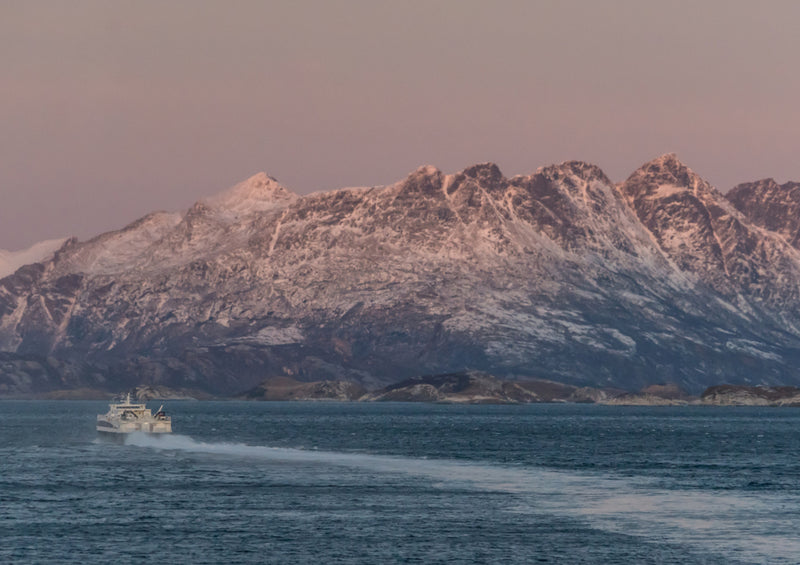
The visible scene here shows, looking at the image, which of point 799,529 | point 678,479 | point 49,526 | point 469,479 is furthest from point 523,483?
point 49,526

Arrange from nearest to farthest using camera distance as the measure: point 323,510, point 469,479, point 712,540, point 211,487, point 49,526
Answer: point 712,540
point 49,526
point 323,510
point 211,487
point 469,479

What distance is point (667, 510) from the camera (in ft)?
490

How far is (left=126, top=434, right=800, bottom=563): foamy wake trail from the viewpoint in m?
125

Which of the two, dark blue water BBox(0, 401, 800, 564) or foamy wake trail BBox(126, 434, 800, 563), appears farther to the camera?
foamy wake trail BBox(126, 434, 800, 563)

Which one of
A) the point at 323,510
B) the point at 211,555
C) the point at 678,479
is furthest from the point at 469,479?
the point at 211,555

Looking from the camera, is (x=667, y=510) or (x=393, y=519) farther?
(x=667, y=510)

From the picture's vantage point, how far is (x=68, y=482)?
181375mm

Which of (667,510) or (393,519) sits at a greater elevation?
(667,510)

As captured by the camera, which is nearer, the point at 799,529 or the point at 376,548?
the point at 376,548

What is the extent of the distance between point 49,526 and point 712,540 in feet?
215

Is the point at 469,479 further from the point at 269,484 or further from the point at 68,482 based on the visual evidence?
the point at 68,482

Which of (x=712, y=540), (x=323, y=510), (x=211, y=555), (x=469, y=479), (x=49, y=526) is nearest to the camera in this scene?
(x=211, y=555)

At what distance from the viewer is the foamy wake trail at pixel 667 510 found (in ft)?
409

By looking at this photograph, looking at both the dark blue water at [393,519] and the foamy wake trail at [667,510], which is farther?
the foamy wake trail at [667,510]
